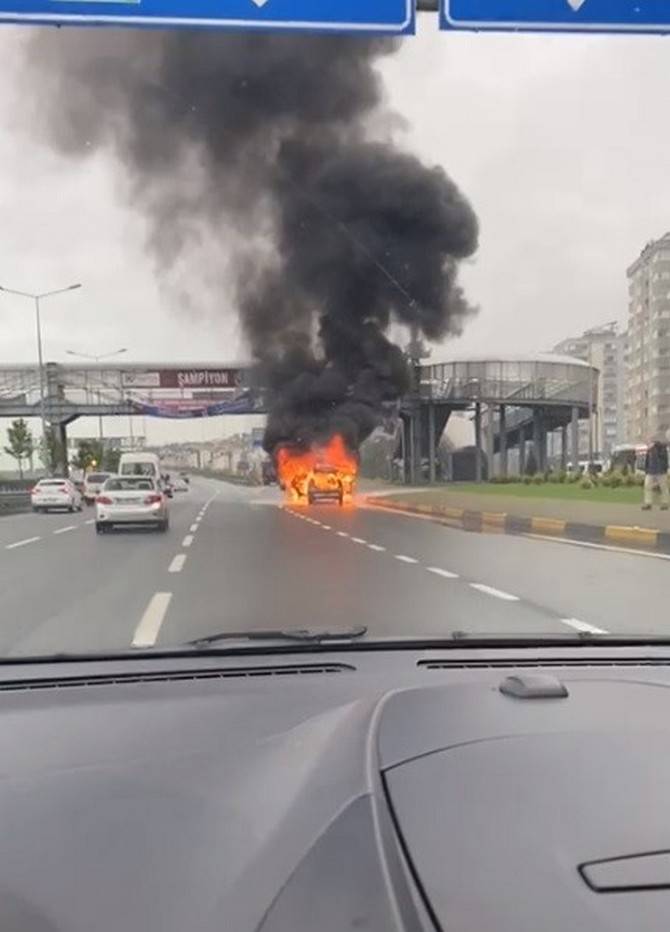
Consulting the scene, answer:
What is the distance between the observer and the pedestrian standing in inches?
602

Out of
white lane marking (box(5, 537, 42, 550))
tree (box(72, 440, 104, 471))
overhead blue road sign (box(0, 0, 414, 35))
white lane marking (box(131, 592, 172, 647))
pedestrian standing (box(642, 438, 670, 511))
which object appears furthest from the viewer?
pedestrian standing (box(642, 438, 670, 511))

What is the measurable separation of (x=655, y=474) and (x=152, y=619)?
41.1ft

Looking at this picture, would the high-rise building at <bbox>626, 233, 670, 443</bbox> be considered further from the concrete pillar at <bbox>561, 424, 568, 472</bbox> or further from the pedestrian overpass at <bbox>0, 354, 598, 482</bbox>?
the concrete pillar at <bbox>561, 424, 568, 472</bbox>

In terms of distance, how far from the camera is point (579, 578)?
9312 mm

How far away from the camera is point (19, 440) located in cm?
851

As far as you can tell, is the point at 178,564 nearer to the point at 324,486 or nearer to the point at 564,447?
the point at 324,486

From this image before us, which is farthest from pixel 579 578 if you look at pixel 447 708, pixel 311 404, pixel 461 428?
pixel 447 708

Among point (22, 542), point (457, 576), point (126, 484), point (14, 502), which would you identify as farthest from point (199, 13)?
point (14, 502)

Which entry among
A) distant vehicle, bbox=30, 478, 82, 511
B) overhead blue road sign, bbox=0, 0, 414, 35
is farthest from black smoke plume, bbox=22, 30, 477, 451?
distant vehicle, bbox=30, 478, 82, 511

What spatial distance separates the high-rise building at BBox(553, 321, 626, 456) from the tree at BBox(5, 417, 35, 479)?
4.97 meters

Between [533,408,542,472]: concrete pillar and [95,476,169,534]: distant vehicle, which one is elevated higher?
[533,408,542,472]: concrete pillar

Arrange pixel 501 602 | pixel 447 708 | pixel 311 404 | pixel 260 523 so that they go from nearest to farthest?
pixel 447 708
pixel 501 602
pixel 311 404
pixel 260 523

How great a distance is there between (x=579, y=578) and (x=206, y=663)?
651cm

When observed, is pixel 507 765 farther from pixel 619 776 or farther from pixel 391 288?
pixel 391 288
